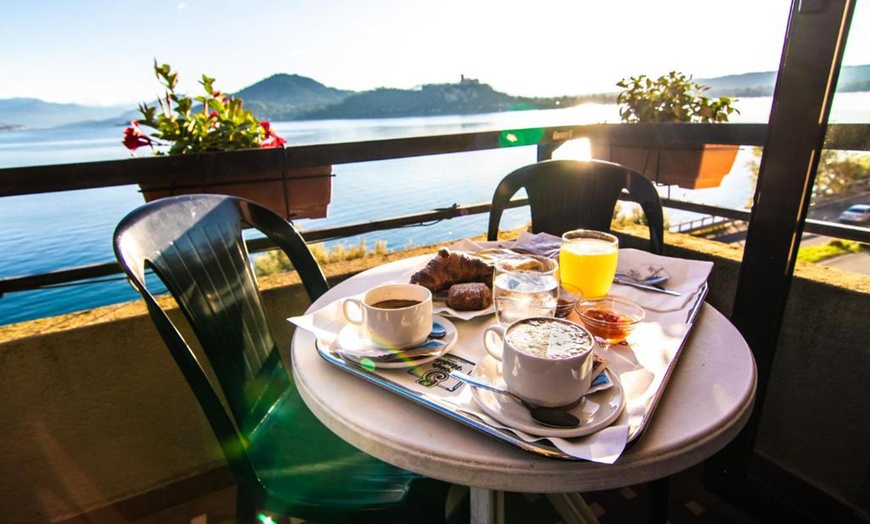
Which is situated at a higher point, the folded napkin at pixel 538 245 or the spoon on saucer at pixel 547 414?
the folded napkin at pixel 538 245

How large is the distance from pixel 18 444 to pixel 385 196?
15223 millimetres

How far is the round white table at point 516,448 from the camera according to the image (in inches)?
23.3

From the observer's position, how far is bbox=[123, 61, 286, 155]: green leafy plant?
5.83 feet

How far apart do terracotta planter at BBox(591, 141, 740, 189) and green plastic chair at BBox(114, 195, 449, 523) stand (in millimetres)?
1983

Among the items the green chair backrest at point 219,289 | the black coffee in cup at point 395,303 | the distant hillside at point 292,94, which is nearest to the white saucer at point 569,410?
the black coffee in cup at point 395,303

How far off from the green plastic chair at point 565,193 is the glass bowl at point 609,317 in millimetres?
975

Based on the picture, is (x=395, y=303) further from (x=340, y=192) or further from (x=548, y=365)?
(x=340, y=192)

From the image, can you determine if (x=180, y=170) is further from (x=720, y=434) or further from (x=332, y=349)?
(x=720, y=434)

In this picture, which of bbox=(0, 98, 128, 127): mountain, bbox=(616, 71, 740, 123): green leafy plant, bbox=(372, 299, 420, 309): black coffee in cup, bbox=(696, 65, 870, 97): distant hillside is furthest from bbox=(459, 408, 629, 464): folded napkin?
bbox=(0, 98, 128, 127): mountain

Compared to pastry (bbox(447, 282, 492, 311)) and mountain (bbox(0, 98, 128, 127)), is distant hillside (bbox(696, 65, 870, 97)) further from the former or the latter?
mountain (bbox(0, 98, 128, 127))

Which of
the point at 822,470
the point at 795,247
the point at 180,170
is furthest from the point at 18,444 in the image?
the point at 822,470

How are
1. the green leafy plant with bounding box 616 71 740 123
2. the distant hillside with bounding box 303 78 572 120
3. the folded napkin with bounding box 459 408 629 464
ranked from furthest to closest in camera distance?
the distant hillside with bounding box 303 78 572 120 → the green leafy plant with bounding box 616 71 740 123 → the folded napkin with bounding box 459 408 629 464

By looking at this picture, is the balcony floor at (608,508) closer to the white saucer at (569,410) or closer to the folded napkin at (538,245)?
the folded napkin at (538,245)

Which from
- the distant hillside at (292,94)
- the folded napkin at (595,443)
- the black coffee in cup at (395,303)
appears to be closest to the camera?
the folded napkin at (595,443)
